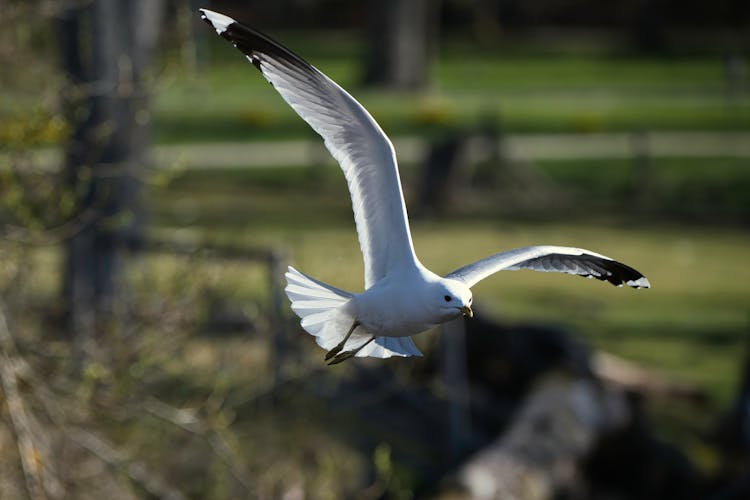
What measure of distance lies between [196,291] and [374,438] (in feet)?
10.7

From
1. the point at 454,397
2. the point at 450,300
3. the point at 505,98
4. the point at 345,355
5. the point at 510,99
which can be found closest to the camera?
the point at 450,300

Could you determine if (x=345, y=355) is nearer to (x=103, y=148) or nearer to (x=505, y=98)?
(x=103, y=148)

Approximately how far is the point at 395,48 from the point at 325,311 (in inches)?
1414

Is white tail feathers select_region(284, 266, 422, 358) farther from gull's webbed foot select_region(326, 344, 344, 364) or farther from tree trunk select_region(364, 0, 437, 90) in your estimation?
tree trunk select_region(364, 0, 437, 90)

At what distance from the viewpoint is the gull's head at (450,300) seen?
337 centimetres

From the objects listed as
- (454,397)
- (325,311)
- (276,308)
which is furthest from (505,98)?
(325,311)

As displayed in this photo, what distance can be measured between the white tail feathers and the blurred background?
1839mm

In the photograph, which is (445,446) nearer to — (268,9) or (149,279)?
(149,279)

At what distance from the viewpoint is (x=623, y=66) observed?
4569cm

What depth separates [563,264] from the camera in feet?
13.8

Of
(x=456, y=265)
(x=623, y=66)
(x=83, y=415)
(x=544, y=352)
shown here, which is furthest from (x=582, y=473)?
(x=623, y=66)

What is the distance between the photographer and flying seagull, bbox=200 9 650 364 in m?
3.68

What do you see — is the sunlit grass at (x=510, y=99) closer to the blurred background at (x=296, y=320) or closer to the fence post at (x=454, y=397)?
the blurred background at (x=296, y=320)

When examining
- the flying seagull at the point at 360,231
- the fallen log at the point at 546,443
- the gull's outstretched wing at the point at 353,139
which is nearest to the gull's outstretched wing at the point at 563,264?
the flying seagull at the point at 360,231
